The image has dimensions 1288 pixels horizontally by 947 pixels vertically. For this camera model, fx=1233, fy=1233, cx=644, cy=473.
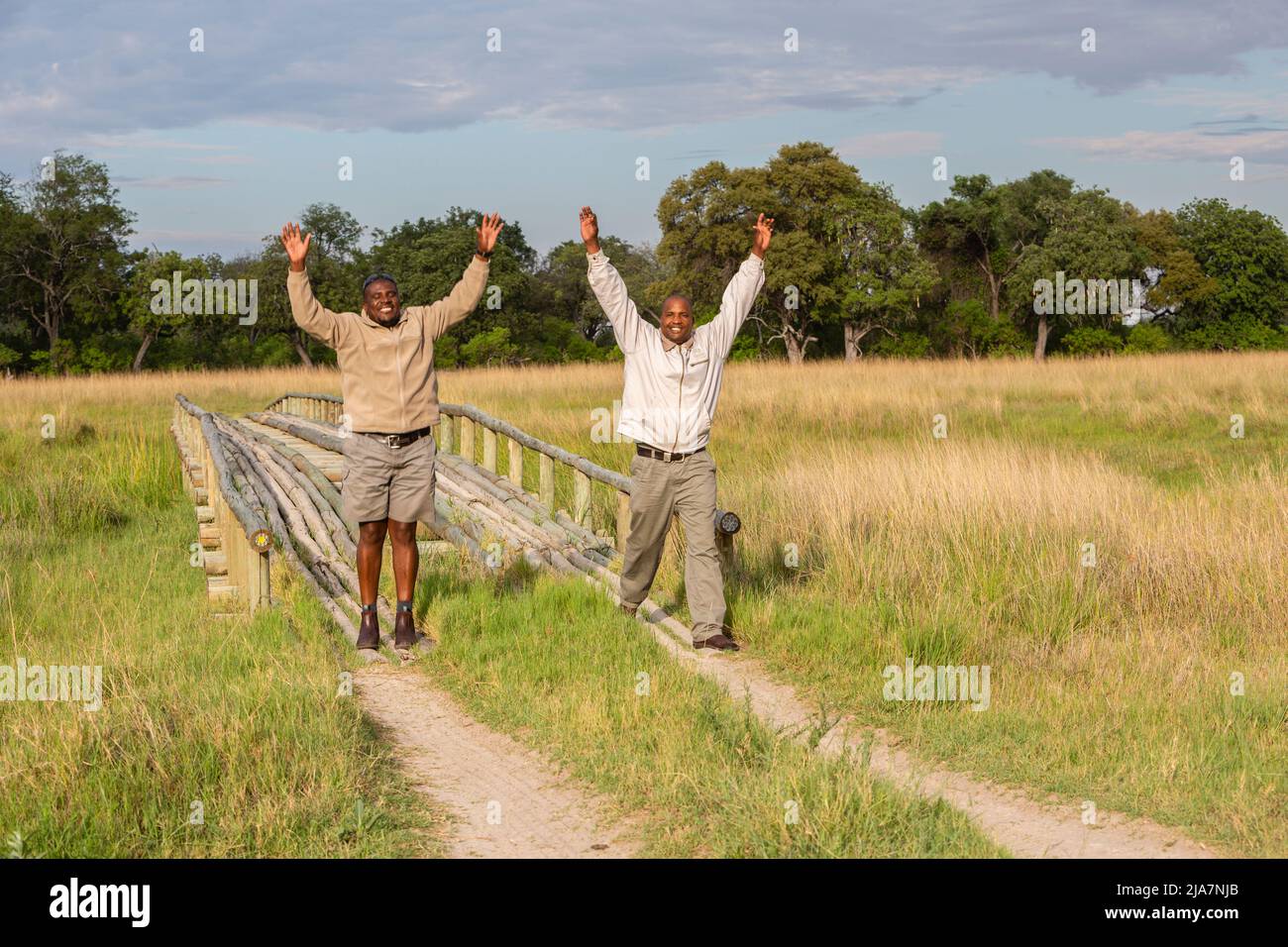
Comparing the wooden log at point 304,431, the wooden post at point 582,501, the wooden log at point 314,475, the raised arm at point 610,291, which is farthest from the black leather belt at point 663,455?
the wooden log at point 304,431

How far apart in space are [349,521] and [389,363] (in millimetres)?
1477

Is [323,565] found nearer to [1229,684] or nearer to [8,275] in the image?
[1229,684]

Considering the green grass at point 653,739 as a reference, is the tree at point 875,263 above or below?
above

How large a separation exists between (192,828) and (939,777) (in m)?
2.92

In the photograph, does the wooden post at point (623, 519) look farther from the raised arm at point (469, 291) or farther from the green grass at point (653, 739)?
the raised arm at point (469, 291)

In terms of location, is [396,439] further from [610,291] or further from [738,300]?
[738,300]

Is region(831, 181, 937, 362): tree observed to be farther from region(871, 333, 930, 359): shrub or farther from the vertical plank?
the vertical plank

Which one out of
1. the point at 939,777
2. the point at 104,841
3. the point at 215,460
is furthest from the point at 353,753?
the point at 215,460

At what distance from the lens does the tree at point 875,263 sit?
140 feet

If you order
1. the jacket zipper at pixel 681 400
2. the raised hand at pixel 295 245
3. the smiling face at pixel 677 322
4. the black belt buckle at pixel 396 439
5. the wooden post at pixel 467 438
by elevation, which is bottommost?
the wooden post at pixel 467 438

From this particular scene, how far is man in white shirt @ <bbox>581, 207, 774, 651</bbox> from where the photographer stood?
6.73 metres

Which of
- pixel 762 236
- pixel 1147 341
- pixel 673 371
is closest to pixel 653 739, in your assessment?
pixel 673 371

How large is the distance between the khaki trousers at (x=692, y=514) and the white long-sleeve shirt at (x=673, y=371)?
0.13m

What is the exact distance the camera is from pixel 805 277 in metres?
41.2
